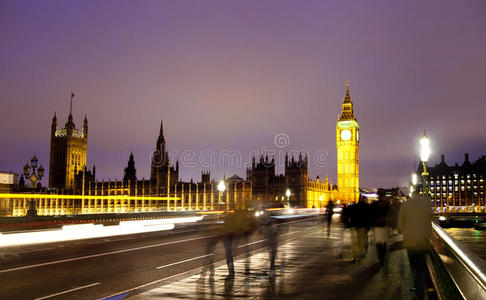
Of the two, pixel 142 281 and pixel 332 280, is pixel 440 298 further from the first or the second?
pixel 142 281

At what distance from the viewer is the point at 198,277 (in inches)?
390

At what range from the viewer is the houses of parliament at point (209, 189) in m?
69.3

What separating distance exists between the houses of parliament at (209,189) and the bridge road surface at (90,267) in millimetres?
26782

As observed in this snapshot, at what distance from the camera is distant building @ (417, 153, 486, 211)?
17100 cm

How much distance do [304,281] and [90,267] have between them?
18.4ft

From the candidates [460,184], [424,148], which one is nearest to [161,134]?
[424,148]

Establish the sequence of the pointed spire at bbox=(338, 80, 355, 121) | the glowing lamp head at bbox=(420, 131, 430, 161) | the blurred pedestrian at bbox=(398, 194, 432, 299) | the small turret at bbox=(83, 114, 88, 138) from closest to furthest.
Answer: the blurred pedestrian at bbox=(398, 194, 432, 299), the glowing lamp head at bbox=(420, 131, 430, 161), the pointed spire at bbox=(338, 80, 355, 121), the small turret at bbox=(83, 114, 88, 138)

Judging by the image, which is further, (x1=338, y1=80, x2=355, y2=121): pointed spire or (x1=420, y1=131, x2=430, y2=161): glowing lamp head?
(x1=338, y1=80, x2=355, y2=121): pointed spire

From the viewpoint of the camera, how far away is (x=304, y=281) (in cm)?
928

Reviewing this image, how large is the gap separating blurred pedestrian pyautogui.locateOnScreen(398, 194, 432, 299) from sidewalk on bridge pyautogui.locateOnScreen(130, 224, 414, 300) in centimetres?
68

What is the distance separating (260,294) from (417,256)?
9.16 feet

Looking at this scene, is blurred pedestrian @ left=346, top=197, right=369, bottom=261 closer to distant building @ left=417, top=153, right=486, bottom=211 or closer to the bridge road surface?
the bridge road surface

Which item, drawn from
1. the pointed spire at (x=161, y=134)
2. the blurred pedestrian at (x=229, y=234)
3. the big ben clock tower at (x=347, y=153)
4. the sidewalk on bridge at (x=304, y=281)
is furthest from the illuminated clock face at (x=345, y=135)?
the blurred pedestrian at (x=229, y=234)

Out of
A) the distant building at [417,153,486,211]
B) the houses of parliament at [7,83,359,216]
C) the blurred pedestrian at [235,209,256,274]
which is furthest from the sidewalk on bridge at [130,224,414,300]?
the distant building at [417,153,486,211]
